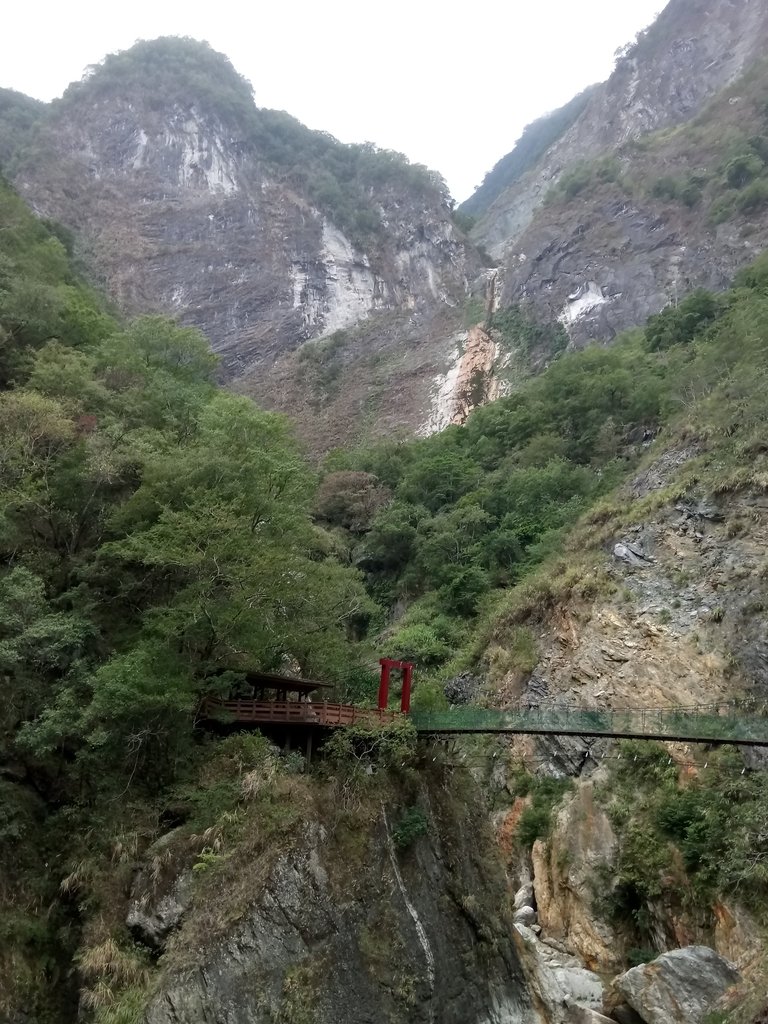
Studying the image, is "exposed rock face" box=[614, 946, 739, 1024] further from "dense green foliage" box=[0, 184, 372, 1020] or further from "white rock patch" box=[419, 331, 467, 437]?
"white rock patch" box=[419, 331, 467, 437]

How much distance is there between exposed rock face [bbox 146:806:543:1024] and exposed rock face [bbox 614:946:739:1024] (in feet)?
6.55

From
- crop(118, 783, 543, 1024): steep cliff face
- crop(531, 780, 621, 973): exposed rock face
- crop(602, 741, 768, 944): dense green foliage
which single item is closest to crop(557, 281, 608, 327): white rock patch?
crop(602, 741, 768, 944): dense green foliage

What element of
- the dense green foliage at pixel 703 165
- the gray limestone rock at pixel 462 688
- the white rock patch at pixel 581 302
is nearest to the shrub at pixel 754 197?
the dense green foliage at pixel 703 165

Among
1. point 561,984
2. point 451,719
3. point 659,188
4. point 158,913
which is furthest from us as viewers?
point 659,188

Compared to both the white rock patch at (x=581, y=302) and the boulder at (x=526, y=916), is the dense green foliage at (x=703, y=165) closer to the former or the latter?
the white rock patch at (x=581, y=302)

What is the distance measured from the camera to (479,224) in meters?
86.3

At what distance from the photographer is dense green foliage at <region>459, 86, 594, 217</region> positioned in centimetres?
10862

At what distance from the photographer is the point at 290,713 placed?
13.3 meters

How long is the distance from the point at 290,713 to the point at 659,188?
53129 mm

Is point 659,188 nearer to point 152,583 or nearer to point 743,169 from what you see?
point 743,169

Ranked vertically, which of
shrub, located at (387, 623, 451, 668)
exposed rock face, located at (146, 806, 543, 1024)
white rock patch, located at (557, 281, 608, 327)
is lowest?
exposed rock face, located at (146, 806, 543, 1024)

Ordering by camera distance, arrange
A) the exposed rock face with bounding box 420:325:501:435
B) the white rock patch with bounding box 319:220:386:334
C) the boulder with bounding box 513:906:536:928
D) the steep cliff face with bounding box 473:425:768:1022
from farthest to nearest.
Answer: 1. the white rock patch with bounding box 319:220:386:334
2. the exposed rock face with bounding box 420:325:501:435
3. the boulder with bounding box 513:906:536:928
4. the steep cliff face with bounding box 473:425:768:1022

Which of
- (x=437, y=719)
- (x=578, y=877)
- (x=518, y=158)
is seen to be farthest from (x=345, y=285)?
(x=518, y=158)

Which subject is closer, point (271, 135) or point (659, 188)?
point (659, 188)
